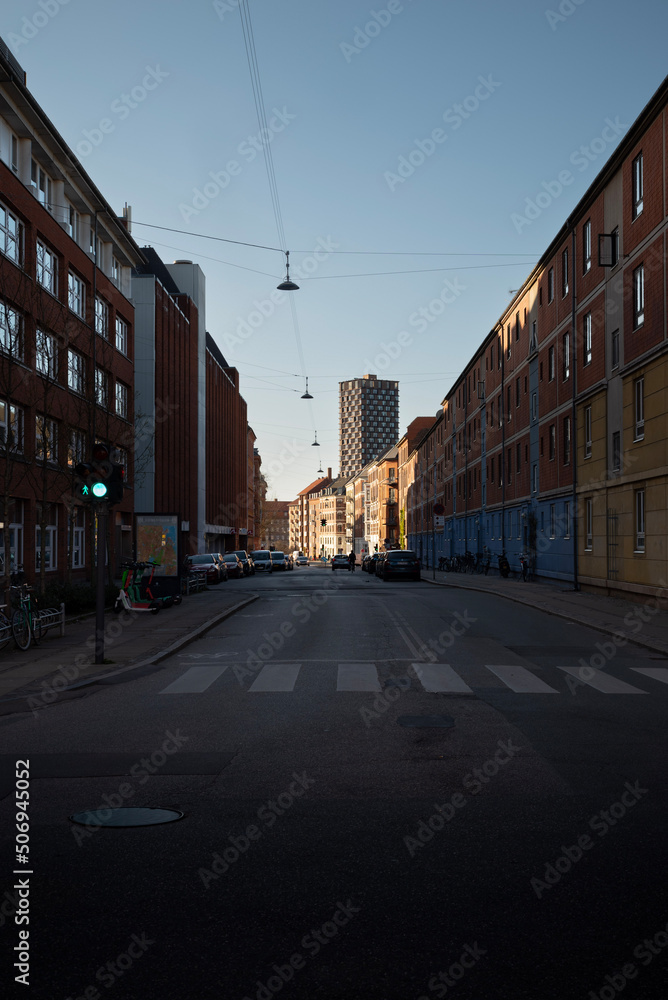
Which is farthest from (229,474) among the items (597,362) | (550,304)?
(597,362)

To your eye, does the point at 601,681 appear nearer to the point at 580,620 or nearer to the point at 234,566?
the point at 580,620

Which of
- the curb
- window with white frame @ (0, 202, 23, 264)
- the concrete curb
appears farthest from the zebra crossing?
window with white frame @ (0, 202, 23, 264)

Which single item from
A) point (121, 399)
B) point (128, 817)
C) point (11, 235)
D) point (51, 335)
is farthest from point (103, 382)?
point (128, 817)

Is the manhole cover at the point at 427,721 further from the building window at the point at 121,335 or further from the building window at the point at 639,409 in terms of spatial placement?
the building window at the point at 121,335

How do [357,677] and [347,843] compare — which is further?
[357,677]

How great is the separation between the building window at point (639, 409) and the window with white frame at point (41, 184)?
2061cm

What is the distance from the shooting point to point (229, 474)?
9962cm

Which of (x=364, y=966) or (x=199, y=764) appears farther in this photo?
(x=199, y=764)

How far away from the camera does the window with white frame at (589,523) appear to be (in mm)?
31603

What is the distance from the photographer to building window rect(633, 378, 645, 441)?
2584cm

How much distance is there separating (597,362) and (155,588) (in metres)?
16.0

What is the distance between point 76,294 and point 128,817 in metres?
33.7

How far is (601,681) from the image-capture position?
11.7 meters

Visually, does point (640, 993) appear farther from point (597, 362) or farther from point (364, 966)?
point (597, 362)
